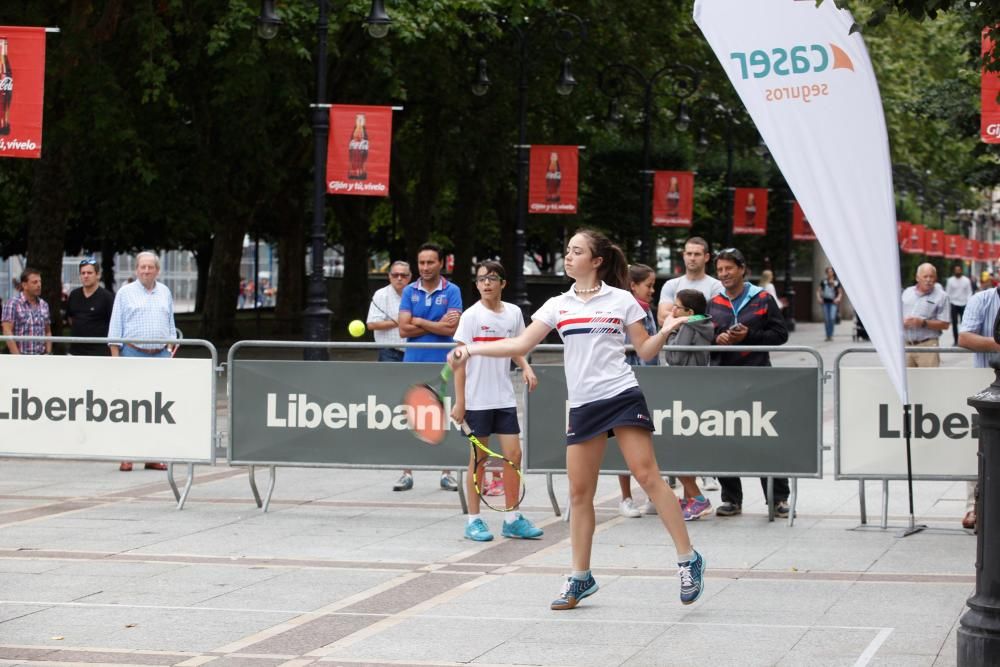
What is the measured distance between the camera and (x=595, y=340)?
8164mm

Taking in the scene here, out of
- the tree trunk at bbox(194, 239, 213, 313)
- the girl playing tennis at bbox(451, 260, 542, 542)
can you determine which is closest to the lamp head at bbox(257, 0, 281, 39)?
the girl playing tennis at bbox(451, 260, 542, 542)

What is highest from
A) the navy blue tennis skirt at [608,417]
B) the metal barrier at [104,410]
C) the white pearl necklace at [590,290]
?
the white pearl necklace at [590,290]

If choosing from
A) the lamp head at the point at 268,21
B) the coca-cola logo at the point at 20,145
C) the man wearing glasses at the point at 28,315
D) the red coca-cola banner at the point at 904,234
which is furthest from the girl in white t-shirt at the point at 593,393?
the red coca-cola banner at the point at 904,234

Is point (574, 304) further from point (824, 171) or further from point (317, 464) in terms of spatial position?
point (317, 464)

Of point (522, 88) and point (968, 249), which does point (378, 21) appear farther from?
point (968, 249)

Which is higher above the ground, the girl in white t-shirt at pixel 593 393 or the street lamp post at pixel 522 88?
the street lamp post at pixel 522 88

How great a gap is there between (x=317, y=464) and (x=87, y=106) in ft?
55.6

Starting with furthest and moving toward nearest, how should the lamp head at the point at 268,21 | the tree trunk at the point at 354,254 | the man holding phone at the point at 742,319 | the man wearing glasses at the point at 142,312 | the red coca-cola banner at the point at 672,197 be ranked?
1. the tree trunk at the point at 354,254
2. the red coca-cola banner at the point at 672,197
3. the lamp head at the point at 268,21
4. the man wearing glasses at the point at 142,312
5. the man holding phone at the point at 742,319

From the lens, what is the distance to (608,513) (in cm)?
1200

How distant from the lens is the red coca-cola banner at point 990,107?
14.6 meters

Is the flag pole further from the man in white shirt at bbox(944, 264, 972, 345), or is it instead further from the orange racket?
the man in white shirt at bbox(944, 264, 972, 345)

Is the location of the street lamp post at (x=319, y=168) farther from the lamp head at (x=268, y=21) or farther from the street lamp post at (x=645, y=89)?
the street lamp post at (x=645, y=89)

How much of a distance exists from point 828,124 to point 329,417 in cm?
439

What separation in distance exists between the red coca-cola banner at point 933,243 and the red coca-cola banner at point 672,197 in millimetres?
26609
